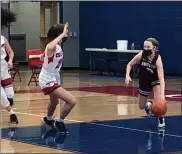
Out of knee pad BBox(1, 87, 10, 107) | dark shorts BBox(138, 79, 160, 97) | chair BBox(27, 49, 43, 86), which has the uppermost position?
dark shorts BBox(138, 79, 160, 97)

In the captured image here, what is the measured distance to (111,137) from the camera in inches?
392

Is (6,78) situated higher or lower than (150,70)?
lower

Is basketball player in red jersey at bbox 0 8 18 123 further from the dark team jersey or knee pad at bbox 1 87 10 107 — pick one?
the dark team jersey

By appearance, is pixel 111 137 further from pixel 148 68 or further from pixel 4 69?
pixel 4 69

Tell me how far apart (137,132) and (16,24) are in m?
23.5

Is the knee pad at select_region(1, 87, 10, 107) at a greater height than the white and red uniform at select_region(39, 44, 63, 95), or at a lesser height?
lesser

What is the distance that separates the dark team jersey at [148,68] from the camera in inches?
435

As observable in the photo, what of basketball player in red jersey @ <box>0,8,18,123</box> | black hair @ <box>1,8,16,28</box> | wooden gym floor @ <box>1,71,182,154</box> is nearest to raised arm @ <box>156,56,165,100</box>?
wooden gym floor @ <box>1,71,182,154</box>

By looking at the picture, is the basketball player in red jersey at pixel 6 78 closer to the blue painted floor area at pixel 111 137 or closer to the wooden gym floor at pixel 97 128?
the wooden gym floor at pixel 97 128

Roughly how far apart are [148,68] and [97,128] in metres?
1.53

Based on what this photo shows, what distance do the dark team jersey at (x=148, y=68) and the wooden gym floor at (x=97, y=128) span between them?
994 mm

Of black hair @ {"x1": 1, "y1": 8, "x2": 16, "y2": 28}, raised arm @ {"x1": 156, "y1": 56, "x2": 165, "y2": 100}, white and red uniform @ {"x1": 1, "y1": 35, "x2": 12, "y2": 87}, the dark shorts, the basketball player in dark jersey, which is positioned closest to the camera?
raised arm @ {"x1": 156, "y1": 56, "x2": 165, "y2": 100}

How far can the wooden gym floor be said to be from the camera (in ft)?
29.2

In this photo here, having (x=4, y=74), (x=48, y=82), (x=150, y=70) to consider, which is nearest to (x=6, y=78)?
(x=4, y=74)
